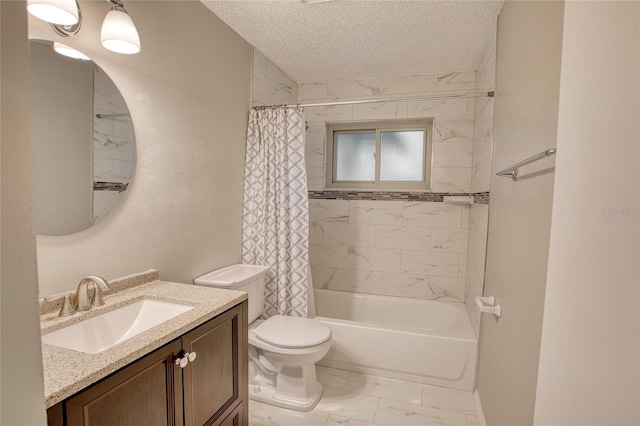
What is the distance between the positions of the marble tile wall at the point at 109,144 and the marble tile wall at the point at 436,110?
2.03m

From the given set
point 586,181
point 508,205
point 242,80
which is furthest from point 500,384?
point 242,80

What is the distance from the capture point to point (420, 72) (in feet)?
9.17

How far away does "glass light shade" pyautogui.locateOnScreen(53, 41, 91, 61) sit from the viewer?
1.15 meters

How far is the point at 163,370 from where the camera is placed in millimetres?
989

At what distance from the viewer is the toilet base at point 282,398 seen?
192 cm

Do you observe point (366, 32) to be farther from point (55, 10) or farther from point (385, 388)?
point (385, 388)

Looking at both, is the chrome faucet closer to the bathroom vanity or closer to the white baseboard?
the bathroom vanity

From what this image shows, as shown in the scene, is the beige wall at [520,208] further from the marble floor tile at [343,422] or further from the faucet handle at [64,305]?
the faucet handle at [64,305]

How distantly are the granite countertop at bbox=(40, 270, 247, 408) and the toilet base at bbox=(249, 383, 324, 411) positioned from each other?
962 mm

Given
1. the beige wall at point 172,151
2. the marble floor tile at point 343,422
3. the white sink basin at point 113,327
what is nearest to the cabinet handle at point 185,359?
the white sink basin at point 113,327

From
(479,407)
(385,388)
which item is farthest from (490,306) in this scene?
(385,388)

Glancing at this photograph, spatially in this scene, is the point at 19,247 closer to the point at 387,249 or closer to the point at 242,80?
the point at 242,80

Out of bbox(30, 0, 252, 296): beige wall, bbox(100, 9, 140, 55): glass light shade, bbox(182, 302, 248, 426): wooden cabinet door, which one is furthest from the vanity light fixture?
bbox(182, 302, 248, 426): wooden cabinet door

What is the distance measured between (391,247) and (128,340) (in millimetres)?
2408
